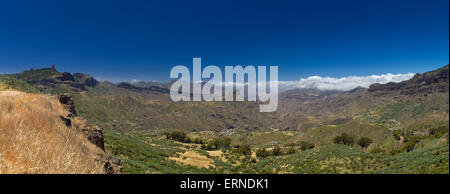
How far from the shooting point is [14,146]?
4105 millimetres

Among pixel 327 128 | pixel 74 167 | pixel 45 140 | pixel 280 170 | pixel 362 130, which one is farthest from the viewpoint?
pixel 327 128

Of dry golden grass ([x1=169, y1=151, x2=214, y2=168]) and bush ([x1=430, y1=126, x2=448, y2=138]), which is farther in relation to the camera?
bush ([x1=430, y1=126, x2=448, y2=138])

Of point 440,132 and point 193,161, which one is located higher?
point 193,161

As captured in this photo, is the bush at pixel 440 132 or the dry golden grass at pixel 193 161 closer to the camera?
the dry golden grass at pixel 193 161

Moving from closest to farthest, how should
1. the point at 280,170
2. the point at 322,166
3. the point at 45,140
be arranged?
the point at 45,140 < the point at 322,166 < the point at 280,170

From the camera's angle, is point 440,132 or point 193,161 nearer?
point 193,161

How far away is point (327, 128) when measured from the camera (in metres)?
136
